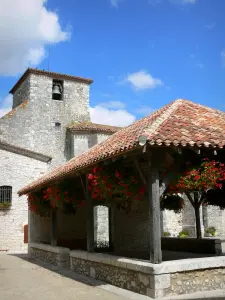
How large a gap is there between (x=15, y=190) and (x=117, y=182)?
11.6 metres

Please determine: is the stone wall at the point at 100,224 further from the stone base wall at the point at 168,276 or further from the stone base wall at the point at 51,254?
the stone base wall at the point at 168,276

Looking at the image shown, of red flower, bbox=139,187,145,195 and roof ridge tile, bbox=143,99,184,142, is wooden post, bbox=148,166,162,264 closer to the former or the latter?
red flower, bbox=139,187,145,195

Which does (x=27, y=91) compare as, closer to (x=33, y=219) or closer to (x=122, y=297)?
(x=33, y=219)

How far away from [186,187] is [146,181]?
0.73m

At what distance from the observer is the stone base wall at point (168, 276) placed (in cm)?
575

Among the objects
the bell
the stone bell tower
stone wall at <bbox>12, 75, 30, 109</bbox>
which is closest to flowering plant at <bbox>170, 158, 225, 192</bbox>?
the stone bell tower

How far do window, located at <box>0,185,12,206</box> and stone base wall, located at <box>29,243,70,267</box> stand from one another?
13.0ft

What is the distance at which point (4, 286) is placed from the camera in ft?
24.8

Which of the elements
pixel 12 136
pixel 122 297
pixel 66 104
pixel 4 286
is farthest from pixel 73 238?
pixel 66 104

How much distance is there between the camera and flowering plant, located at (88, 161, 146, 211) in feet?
21.5

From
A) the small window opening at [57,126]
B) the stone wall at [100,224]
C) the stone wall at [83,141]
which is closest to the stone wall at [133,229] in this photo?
the stone wall at [100,224]

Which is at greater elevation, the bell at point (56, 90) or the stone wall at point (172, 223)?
the bell at point (56, 90)

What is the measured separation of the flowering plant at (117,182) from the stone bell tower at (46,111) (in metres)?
14.4

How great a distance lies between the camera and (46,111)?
72.6ft
